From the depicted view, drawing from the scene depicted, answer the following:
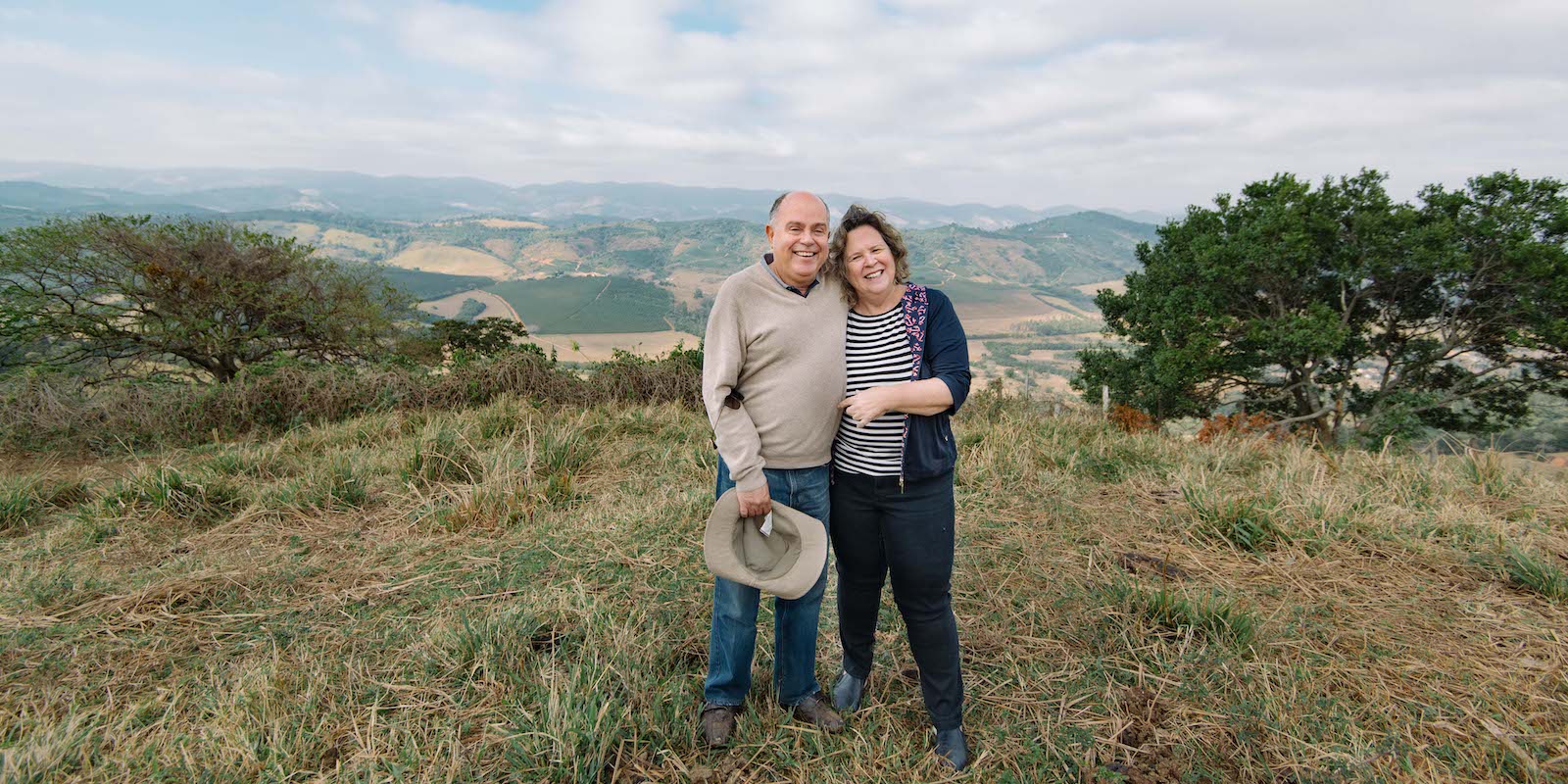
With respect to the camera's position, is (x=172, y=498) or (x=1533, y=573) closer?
(x=1533, y=573)

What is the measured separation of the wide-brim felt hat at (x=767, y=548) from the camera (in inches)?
75.4

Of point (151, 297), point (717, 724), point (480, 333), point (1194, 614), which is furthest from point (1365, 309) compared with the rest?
point (151, 297)

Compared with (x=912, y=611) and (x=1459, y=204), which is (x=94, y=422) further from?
(x=1459, y=204)

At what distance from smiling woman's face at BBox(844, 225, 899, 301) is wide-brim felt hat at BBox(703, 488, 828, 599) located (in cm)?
70

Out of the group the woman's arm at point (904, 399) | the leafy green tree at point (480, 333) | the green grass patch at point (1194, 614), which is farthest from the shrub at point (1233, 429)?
the leafy green tree at point (480, 333)

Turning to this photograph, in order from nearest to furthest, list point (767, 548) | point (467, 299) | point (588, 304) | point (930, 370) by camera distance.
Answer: point (930, 370)
point (767, 548)
point (467, 299)
point (588, 304)

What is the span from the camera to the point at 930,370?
1.85 m

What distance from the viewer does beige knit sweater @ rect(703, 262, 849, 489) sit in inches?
71.6

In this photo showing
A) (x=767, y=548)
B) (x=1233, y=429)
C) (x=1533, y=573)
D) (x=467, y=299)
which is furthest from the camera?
(x=467, y=299)

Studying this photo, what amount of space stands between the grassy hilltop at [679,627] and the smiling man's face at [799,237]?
4.80ft

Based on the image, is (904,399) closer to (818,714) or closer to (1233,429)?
(818,714)

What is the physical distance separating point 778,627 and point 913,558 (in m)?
0.57

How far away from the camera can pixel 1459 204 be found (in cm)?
1435

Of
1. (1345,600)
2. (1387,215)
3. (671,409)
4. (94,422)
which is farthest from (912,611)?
(1387,215)
